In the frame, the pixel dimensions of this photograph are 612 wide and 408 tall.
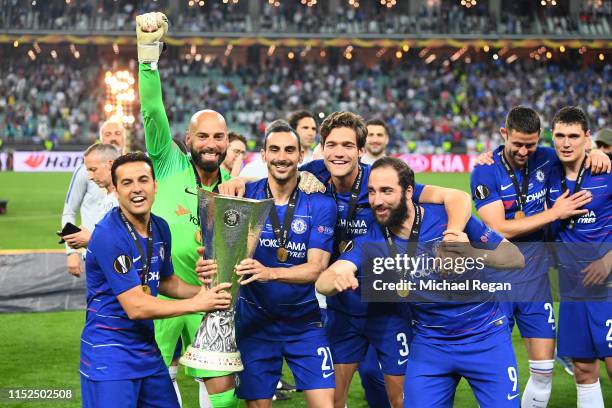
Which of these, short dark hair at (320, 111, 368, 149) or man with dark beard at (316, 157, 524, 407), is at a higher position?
short dark hair at (320, 111, 368, 149)

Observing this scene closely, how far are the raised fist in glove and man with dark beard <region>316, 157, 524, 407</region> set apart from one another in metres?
1.58

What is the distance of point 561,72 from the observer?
159 ft

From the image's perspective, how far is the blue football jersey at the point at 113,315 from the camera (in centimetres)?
472

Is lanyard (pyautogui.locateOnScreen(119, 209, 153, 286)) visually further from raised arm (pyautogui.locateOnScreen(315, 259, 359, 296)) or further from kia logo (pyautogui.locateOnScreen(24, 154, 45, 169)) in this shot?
kia logo (pyautogui.locateOnScreen(24, 154, 45, 169))

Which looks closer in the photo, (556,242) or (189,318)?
(189,318)

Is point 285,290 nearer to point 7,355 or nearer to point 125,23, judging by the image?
point 7,355

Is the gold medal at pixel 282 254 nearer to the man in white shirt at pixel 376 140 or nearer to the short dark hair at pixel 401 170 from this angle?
the short dark hair at pixel 401 170

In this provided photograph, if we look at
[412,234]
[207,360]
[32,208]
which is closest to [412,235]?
[412,234]

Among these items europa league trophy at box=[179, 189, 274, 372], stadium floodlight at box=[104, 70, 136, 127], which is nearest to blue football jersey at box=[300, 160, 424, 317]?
europa league trophy at box=[179, 189, 274, 372]

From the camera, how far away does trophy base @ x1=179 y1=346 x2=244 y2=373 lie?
16.5 ft

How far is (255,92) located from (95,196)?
36737 millimetres

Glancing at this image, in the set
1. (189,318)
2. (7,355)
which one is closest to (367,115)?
(7,355)

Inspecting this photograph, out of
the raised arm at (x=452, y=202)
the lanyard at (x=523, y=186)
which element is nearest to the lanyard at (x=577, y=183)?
the lanyard at (x=523, y=186)

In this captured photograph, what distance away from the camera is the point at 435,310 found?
518cm
